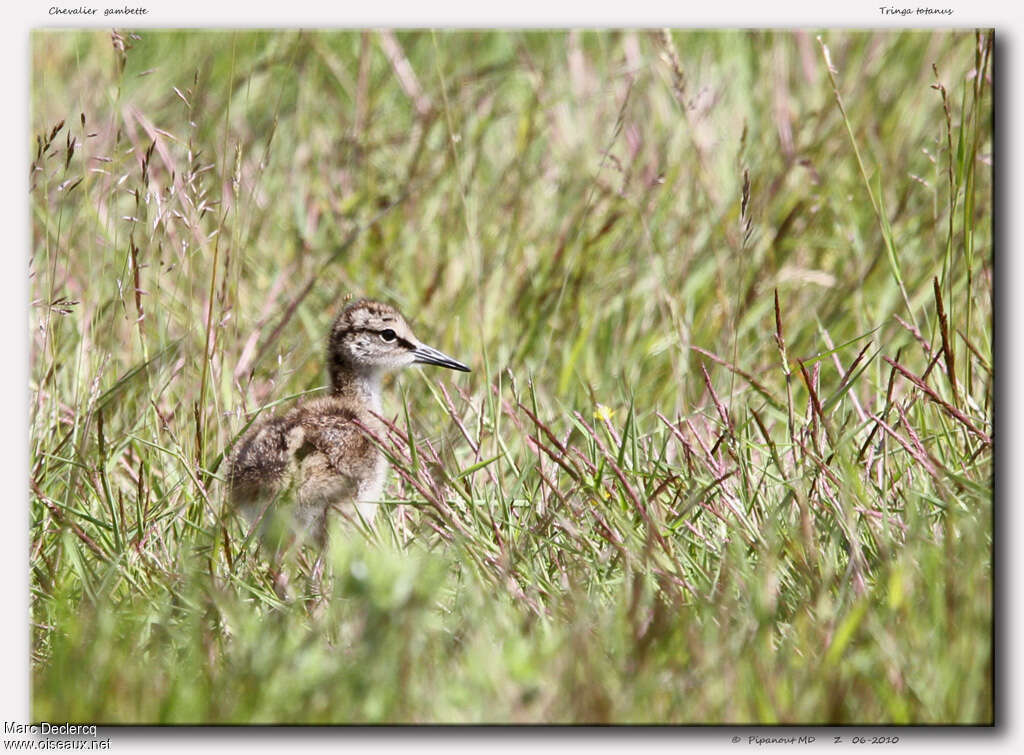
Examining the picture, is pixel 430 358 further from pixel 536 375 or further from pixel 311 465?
pixel 311 465

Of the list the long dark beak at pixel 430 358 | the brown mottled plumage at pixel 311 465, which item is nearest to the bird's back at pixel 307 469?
the brown mottled plumage at pixel 311 465

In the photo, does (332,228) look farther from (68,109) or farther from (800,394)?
(800,394)

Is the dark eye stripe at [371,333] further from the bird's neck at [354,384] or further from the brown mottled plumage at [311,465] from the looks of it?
the brown mottled plumage at [311,465]

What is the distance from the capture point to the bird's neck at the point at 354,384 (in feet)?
13.7

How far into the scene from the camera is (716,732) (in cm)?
274

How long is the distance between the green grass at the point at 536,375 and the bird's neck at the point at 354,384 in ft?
0.50

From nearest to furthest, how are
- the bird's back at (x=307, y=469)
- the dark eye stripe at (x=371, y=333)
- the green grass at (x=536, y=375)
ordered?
the green grass at (x=536, y=375)
the bird's back at (x=307, y=469)
the dark eye stripe at (x=371, y=333)

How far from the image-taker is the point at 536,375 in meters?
4.70

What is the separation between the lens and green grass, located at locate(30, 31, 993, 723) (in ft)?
9.23

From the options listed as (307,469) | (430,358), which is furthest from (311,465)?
(430,358)

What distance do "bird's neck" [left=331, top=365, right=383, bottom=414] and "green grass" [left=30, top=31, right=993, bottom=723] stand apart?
152mm

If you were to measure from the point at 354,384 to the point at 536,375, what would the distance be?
77cm

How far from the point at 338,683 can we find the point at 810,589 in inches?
45.5

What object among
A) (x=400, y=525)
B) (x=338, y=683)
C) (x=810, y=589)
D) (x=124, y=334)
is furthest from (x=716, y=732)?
(x=124, y=334)
